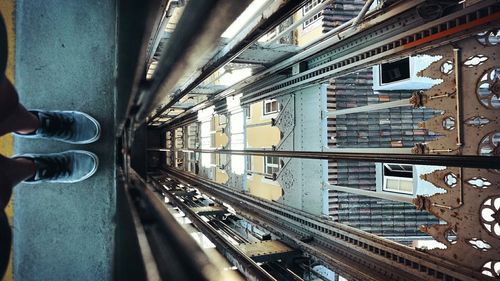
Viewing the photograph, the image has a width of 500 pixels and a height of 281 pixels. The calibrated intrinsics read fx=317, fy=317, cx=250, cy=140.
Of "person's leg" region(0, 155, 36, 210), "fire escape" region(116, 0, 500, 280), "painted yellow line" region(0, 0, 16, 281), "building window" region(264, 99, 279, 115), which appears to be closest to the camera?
"fire escape" region(116, 0, 500, 280)

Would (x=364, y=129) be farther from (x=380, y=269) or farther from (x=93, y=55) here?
(x=93, y=55)

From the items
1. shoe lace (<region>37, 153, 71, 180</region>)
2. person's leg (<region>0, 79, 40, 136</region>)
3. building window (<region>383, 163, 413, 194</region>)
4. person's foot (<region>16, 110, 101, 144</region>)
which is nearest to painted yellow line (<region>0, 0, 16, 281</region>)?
person's foot (<region>16, 110, 101, 144</region>)

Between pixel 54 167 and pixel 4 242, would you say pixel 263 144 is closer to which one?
pixel 54 167

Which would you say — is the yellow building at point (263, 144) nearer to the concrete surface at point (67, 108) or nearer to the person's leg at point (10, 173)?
the concrete surface at point (67, 108)

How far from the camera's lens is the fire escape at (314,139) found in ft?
2.57

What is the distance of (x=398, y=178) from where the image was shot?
6.30 m

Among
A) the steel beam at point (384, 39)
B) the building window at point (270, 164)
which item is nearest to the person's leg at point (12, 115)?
the steel beam at point (384, 39)

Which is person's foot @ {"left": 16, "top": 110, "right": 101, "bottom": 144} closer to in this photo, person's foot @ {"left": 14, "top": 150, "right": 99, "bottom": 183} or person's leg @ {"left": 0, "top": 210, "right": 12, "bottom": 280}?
person's foot @ {"left": 14, "top": 150, "right": 99, "bottom": 183}

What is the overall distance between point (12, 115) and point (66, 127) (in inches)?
27.1

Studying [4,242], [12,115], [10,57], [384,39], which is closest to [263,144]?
[384,39]

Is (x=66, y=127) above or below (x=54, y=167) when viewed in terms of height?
above

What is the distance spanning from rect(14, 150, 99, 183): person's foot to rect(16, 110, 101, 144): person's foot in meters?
0.11

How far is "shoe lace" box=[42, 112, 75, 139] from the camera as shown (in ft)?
6.28

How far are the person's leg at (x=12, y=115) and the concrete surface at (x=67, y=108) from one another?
758 millimetres
